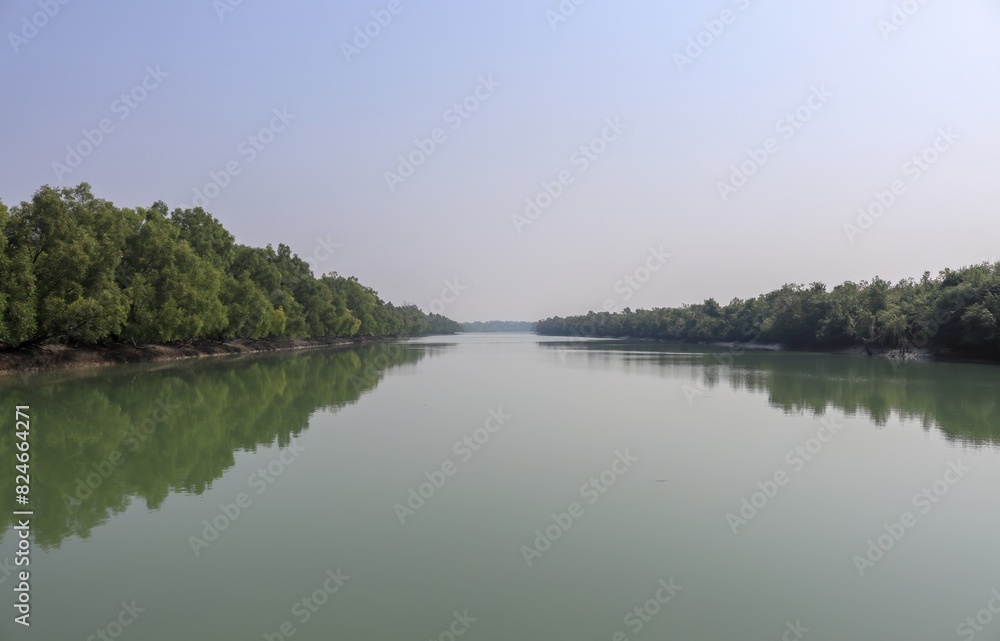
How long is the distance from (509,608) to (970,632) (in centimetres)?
385

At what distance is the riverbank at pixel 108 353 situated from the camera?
27.0 metres

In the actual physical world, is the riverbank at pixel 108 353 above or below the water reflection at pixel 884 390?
above

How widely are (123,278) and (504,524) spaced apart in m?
34.0

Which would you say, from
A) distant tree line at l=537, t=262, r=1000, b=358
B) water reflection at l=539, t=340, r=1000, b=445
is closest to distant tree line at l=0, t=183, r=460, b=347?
water reflection at l=539, t=340, r=1000, b=445

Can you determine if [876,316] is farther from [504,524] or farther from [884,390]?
[504,524]

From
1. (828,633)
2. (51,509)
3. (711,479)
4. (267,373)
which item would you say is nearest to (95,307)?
(267,373)

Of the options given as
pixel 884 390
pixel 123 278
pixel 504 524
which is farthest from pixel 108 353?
pixel 884 390

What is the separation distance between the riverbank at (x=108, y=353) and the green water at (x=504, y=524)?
40.6 ft

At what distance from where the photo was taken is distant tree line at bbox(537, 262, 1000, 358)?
3919 centimetres

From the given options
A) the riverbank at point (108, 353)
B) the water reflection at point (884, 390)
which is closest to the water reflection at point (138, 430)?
the riverbank at point (108, 353)

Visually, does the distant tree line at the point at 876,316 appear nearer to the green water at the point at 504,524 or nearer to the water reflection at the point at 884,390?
the water reflection at the point at 884,390

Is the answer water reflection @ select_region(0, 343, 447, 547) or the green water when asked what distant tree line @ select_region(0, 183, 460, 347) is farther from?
the green water

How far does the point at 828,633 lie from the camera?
207 inches

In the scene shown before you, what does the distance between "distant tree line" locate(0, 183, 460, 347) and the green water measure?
10461 mm
